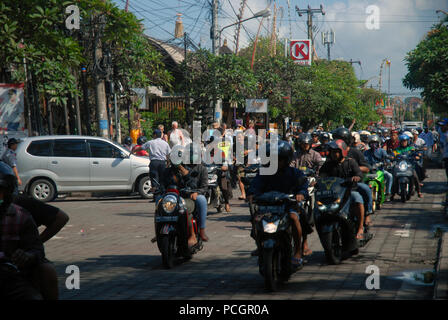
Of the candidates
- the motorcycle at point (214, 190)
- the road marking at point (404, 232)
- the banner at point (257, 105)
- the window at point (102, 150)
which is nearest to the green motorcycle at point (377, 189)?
the road marking at point (404, 232)

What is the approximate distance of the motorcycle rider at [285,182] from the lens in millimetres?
7125

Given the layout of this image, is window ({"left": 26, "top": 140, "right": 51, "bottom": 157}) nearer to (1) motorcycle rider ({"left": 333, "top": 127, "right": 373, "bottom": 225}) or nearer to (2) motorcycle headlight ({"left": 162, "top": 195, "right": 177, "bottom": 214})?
(2) motorcycle headlight ({"left": 162, "top": 195, "right": 177, "bottom": 214})

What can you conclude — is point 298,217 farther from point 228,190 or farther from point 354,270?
point 228,190

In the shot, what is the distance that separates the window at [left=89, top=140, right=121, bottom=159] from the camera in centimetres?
1800

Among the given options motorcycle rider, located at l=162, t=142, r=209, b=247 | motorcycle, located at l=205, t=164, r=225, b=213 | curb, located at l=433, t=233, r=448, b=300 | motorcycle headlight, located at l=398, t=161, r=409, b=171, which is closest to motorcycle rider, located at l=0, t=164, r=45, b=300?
curb, located at l=433, t=233, r=448, b=300

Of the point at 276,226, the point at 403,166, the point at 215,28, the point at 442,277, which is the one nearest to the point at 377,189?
the point at 403,166

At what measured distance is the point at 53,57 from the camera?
1348 cm

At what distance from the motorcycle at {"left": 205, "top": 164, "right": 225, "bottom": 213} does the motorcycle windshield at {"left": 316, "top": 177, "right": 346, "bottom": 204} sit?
5.65 metres

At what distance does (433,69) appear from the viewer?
3266cm

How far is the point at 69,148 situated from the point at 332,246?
11.8 m

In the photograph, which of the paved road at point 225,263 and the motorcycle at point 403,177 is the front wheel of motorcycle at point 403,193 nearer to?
the motorcycle at point 403,177

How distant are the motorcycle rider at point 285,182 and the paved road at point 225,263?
0.58 meters
